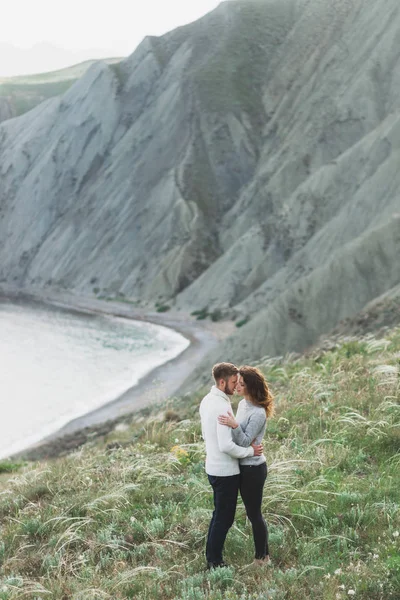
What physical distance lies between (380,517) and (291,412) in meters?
4.26

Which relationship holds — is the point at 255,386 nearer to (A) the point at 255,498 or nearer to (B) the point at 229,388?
(B) the point at 229,388

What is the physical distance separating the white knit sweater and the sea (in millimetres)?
22555

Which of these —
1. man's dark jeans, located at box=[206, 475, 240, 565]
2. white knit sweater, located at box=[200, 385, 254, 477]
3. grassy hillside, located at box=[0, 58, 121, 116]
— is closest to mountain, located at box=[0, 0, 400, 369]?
man's dark jeans, located at box=[206, 475, 240, 565]

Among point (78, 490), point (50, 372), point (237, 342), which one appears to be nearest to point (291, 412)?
point (78, 490)

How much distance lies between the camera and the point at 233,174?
70.6 meters

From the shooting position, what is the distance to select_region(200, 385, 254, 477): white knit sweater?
19.6 feet

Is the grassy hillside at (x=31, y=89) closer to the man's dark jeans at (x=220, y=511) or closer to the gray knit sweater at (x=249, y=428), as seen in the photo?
the gray knit sweater at (x=249, y=428)

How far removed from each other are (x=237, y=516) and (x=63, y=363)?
39633 millimetres

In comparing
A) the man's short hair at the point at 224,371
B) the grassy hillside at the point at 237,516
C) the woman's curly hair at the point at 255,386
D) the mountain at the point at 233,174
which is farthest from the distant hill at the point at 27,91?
the woman's curly hair at the point at 255,386

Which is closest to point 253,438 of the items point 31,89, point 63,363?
point 63,363

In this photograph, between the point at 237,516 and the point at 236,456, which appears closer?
the point at 236,456

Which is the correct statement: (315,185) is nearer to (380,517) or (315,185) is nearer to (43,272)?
(43,272)

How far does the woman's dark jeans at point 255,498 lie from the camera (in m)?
6.10

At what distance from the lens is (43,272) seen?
266 feet
